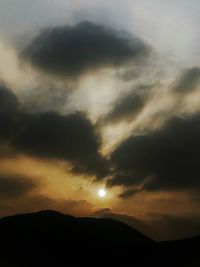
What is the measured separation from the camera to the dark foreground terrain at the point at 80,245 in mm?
84562

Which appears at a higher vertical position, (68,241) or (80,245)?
(68,241)

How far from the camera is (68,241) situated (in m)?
118

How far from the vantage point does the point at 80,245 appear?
116 metres

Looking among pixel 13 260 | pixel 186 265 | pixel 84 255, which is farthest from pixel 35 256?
pixel 186 265

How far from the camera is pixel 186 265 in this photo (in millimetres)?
74188

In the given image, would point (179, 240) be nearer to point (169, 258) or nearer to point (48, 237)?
point (169, 258)

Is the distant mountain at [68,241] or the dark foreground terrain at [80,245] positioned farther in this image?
the distant mountain at [68,241]

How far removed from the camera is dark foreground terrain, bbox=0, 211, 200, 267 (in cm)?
8456

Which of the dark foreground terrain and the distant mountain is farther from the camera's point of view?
the distant mountain

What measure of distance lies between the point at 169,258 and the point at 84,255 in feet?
113

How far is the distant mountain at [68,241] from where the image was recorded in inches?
3725

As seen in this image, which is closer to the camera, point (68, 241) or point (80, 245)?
point (80, 245)

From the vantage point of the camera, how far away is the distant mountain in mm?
94625

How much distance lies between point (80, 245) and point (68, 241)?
11.2 ft
